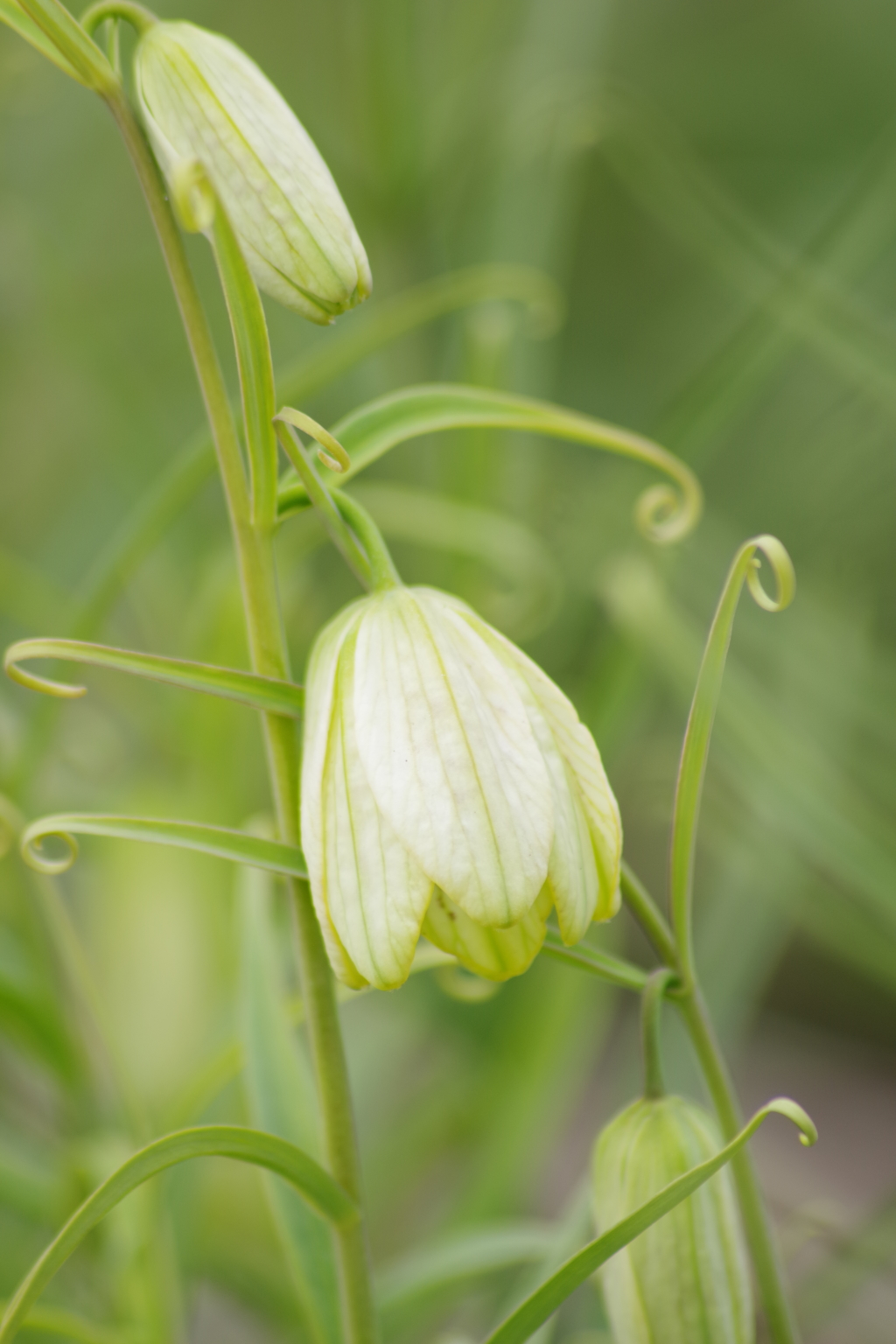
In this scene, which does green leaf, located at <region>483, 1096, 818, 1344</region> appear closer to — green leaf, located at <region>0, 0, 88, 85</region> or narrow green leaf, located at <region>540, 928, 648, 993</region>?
narrow green leaf, located at <region>540, 928, 648, 993</region>

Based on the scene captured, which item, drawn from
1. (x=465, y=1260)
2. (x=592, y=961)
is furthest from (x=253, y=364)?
(x=465, y=1260)

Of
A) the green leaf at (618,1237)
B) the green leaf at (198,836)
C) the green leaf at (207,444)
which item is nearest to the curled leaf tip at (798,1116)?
the green leaf at (618,1237)

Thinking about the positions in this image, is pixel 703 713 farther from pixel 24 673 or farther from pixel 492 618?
pixel 492 618

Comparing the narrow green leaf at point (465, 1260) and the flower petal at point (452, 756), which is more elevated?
the flower petal at point (452, 756)

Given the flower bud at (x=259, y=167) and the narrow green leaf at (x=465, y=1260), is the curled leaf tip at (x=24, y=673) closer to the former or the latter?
the flower bud at (x=259, y=167)

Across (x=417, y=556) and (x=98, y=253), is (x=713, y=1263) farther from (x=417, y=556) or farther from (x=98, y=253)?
(x=98, y=253)

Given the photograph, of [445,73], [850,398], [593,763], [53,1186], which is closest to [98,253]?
[445,73]
